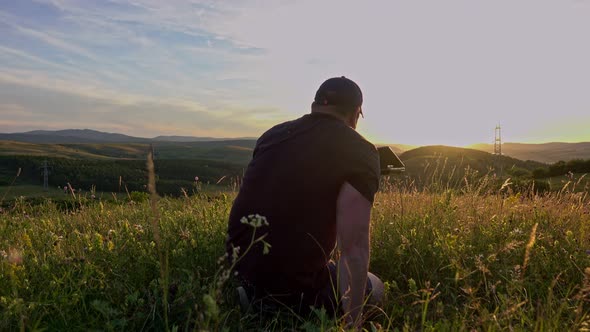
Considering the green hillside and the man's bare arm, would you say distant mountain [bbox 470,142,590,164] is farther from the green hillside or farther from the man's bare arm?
the man's bare arm

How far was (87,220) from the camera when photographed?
21.4 ft

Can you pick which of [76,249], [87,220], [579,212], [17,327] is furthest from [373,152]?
[87,220]

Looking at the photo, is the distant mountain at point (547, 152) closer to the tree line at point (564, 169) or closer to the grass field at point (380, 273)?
the tree line at point (564, 169)

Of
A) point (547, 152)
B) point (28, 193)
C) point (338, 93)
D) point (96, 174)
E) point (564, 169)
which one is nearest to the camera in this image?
point (338, 93)

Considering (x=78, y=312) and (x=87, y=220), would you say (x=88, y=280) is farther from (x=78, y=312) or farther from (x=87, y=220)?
(x=87, y=220)

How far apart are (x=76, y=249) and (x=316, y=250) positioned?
2185 mm

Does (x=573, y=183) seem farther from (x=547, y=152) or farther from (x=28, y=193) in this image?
(x=547, y=152)

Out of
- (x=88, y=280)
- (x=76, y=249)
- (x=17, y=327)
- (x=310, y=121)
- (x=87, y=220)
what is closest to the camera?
(x=17, y=327)

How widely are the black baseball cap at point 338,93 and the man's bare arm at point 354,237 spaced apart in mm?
585

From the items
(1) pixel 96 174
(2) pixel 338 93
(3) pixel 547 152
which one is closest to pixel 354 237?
(2) pixel 338 93

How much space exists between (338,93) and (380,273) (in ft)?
6.34

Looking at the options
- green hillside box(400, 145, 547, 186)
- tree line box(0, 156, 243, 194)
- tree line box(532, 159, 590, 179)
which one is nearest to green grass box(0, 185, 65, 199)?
tree line box(0, 156, 243, 194)

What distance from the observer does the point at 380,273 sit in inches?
172

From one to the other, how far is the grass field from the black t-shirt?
1.27ft
